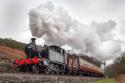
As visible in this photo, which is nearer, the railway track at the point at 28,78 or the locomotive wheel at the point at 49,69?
the railway track at the point at 28,78

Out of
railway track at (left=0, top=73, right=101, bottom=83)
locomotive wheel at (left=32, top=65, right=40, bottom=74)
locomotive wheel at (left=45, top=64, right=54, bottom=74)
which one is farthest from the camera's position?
locomotive wheel at (left=45, top=64, right=54, bottom=74)

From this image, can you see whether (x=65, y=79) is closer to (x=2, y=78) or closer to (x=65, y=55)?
(x=65, y=55)

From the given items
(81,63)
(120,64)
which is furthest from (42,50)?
(120,64)

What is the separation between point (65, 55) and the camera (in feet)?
106

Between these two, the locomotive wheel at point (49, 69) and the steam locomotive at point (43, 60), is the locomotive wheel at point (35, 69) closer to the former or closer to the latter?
the steam locomotive at point (43, 60)

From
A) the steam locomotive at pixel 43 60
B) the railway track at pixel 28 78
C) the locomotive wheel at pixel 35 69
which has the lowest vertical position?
the railway track at pixel 28 78

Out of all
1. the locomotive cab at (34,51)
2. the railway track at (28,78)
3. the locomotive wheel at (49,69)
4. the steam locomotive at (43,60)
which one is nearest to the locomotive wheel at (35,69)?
the steam locomotive at (43,60)

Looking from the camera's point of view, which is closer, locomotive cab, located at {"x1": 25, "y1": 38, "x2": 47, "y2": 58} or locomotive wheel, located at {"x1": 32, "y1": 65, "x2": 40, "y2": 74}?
locomotive wheel, located at {"x1": 32, "y1": 65, "x2": 40, "y2": 74}

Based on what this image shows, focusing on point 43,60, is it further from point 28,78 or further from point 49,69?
point 28,78

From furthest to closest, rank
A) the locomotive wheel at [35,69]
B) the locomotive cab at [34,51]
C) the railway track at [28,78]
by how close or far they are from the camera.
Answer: the locomotive cab at [34,51]
the locomotive wheel at [35,69]
the railway track at [28,78]

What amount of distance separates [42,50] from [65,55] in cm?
554

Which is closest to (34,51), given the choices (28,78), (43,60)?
(43,60)

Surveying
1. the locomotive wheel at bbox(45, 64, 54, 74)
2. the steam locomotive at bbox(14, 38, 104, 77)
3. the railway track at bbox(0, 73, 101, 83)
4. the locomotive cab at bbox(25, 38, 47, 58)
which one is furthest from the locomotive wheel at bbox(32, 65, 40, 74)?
the railway track at bbox(0, 73, 101, 83)

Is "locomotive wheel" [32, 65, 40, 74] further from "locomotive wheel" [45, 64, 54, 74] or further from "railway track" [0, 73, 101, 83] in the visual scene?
"railway track" [0, 73, 101, 83]
